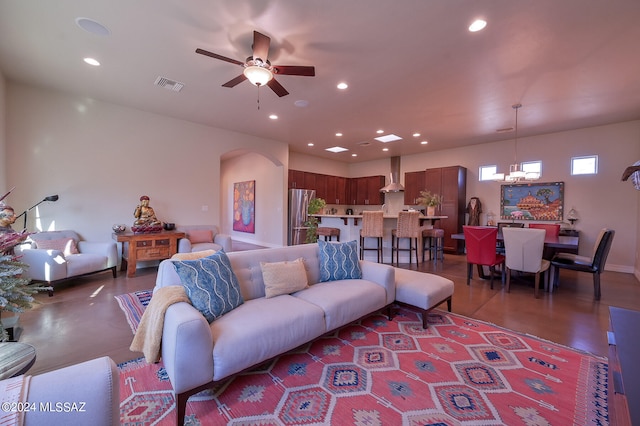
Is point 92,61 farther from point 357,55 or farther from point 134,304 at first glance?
point 357,55

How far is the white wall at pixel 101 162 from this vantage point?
3975 mm

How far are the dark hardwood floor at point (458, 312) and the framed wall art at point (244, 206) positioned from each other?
167 inches

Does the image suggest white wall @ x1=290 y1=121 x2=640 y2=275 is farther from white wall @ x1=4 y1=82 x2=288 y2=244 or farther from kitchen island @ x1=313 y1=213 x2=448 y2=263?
white wall @ x1=4 y1=82 x2=288 y2=244

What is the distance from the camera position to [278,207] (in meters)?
7.56

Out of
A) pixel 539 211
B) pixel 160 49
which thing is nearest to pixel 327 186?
pixel 539 211

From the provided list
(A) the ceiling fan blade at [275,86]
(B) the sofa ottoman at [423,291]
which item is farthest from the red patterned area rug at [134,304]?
(A) the ceiling fan blade at [275,86]

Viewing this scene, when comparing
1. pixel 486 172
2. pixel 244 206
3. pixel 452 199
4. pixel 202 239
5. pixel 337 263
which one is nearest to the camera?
pixel 337 263

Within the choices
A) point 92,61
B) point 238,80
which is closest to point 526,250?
point 238,80

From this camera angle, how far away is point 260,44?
257cm

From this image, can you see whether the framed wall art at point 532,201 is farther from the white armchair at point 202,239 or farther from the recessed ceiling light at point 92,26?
the recessed ceiling light at point 92,26

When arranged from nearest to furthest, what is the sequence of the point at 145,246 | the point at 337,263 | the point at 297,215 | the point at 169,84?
1. the point at 337,263
2. the point at 169,84
3. the point at 145,246
4. the point at 297,215

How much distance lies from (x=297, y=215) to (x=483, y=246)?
16.0 ft

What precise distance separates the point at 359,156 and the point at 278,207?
3332mm

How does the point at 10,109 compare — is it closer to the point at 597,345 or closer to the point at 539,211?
the point at 597,345
